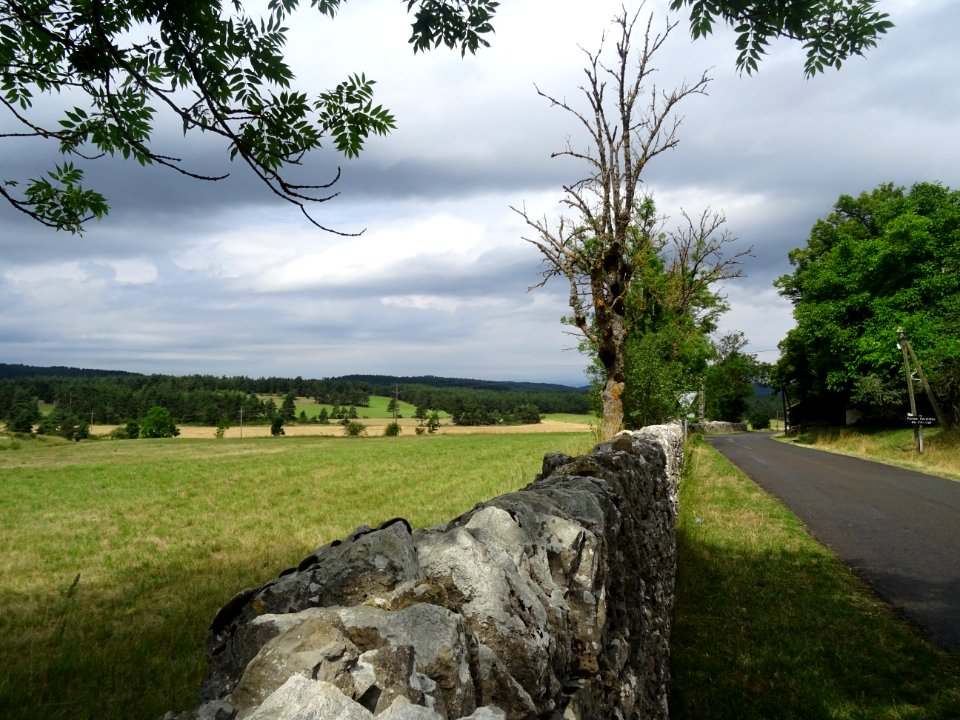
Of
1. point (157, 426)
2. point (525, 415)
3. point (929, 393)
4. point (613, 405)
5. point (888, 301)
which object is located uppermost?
point (888, 301)

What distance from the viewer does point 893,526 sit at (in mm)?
11203

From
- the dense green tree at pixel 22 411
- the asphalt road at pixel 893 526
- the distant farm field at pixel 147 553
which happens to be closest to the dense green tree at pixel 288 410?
the dense green tree at pixel 22 411

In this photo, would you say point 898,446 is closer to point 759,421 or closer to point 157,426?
point 759,421

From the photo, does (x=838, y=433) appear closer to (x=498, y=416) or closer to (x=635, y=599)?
(x=635, y=599)

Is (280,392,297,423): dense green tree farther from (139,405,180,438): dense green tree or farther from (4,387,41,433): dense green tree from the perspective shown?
(4,387,41,433): dense green tree

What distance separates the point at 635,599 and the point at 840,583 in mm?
5490

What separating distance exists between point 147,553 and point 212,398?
404 ft

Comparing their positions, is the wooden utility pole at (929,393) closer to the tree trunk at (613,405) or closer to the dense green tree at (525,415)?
the tree trunk at (613,405)

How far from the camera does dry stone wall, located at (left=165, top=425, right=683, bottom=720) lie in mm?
1435

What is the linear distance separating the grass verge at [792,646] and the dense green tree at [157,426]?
96041mm

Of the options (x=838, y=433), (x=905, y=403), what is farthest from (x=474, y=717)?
(x=838, y=433)

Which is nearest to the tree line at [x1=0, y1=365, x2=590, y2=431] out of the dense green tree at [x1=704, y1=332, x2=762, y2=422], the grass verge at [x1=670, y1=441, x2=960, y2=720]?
the dense green tree at [x1=704, y1=332, x2=762, y2=422]

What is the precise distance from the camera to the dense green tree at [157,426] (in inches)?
3575

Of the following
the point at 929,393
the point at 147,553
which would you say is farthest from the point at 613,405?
the point at 929,393
